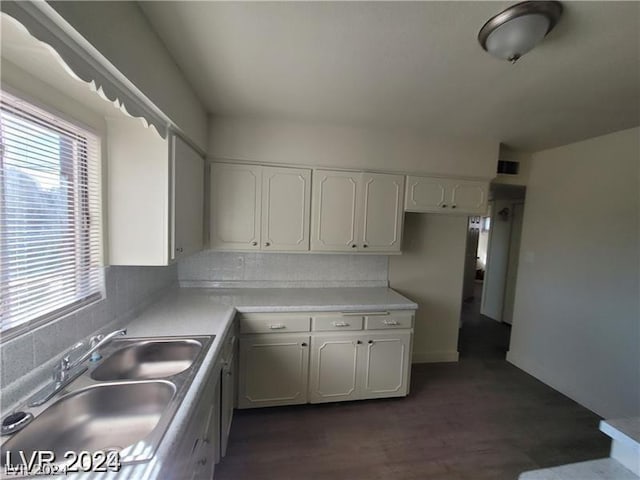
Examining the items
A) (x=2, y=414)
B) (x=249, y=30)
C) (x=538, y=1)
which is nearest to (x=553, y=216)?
(x=538, y=1)

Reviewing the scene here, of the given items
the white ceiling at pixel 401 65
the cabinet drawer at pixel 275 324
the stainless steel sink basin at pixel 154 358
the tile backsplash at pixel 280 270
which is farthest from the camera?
the tile backsplash at pixel 280 270

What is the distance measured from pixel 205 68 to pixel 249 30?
1.51 ft

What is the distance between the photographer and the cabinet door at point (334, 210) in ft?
7.61

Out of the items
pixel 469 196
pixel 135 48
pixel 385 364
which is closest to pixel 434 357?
pixel 385 364

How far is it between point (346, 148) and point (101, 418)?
2.25 meters

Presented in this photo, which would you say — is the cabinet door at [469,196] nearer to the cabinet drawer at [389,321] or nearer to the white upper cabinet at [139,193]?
the cabinet drawer at [389,321]

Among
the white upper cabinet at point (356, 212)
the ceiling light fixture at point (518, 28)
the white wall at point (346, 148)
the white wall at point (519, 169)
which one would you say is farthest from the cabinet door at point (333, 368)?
the white wall at point (519, 169)

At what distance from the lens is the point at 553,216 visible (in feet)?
8.73

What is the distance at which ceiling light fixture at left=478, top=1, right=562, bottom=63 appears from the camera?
1.00 meters

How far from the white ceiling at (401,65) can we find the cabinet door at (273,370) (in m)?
1.77

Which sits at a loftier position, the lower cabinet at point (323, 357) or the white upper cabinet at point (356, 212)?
the white upper cabinet at point (356, 212)

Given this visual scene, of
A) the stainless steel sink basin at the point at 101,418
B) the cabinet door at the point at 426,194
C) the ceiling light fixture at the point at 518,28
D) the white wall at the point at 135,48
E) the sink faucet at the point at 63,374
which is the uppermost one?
the ceiling light fixture at the point at 518,28

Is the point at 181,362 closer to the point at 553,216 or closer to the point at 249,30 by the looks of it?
the point at 249,30

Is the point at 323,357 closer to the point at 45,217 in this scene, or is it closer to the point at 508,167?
the point at 45,217
